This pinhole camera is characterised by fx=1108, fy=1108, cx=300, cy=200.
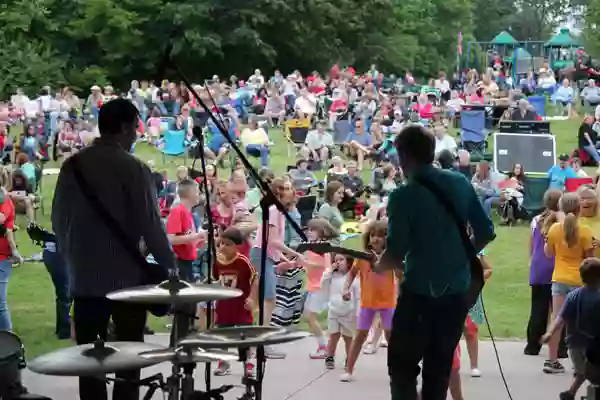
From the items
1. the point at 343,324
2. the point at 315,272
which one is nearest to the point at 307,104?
the point at 315,272

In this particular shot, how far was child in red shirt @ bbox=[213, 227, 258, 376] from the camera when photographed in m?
7.90

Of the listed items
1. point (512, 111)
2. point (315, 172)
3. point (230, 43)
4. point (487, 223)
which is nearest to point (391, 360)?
point (487, 223)

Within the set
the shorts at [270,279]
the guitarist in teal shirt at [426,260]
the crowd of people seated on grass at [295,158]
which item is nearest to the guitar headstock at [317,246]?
the guitarist in teal shirt at [426,260]

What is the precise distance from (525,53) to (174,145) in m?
24.6

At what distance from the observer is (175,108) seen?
29859 millimetres

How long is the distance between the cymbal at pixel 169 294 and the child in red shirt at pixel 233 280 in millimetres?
2929

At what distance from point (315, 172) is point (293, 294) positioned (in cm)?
1227

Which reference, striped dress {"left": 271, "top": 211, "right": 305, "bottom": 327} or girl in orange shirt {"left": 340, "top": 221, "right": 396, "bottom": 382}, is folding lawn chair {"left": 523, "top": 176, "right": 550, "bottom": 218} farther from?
girl in orange shirt {"left": 340, "top": 221, "right": 396, "bottom": 382}

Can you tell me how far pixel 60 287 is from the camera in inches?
384

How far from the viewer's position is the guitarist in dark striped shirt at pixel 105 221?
508 cm

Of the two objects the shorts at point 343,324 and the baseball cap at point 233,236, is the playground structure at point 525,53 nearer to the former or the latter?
the shorts at point 343,324

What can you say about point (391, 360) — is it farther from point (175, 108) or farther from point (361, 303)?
point (175, 108)

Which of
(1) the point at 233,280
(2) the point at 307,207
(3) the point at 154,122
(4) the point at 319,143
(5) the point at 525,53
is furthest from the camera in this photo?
(5) the point at 525,53

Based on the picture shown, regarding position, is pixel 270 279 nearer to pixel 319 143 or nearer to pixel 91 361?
pixel 91 361
